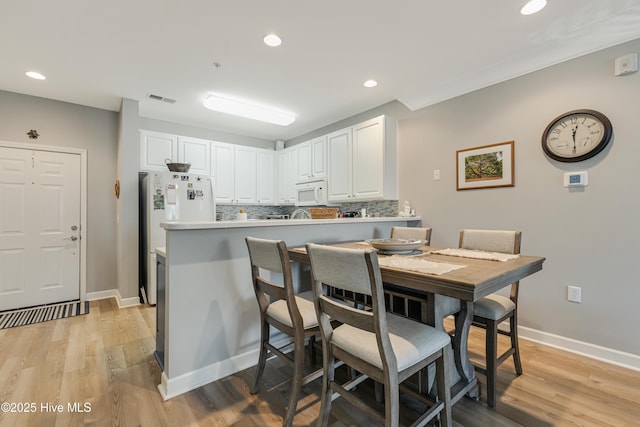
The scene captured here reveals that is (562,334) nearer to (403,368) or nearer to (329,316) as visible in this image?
(403,368)

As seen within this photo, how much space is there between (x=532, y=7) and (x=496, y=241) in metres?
1.62

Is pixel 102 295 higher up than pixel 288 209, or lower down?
lower down

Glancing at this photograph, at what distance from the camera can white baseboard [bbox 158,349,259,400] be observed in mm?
1769

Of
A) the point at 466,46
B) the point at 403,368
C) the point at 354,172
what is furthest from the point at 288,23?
the point at 403,368

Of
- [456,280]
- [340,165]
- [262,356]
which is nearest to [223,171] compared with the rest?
[340,165]

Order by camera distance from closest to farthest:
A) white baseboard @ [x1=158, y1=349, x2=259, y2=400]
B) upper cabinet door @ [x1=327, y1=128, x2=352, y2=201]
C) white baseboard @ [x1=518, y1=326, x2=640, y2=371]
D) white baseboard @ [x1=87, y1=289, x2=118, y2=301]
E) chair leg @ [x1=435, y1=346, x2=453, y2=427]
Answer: chair leg @ [x1=435, y1=346, x2=453, y2=427] < white baseboard @ [x1=158, y1=349, x2=259, y2=400] < white baseboard @ [x1=518, y1=326, x2=640, y2=371] < white baseboard @ [x1=87, y1=289, x2=118, y2=301] < upper cabinet door @ [x1=327, y1=128, x2=352, y2=201]

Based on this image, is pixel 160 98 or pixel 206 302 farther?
pixel 160 98

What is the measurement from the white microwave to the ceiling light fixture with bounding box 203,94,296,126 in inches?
39.7

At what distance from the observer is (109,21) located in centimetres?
209

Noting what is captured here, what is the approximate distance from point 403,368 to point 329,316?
1.23 ft

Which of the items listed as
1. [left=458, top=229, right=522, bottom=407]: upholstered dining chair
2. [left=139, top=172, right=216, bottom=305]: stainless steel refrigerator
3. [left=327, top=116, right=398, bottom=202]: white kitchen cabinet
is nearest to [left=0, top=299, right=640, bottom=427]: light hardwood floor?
[left=458, top=229, right=522, bottom=407]: upholstered dining chair

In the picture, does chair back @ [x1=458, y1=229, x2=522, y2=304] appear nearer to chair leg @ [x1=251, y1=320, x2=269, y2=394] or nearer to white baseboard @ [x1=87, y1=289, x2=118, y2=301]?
chair leg @ [x1=251, y1=320, x2=269, y2=394]

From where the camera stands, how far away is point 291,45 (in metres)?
2.41

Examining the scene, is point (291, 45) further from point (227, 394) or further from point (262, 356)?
point (227, 394)
